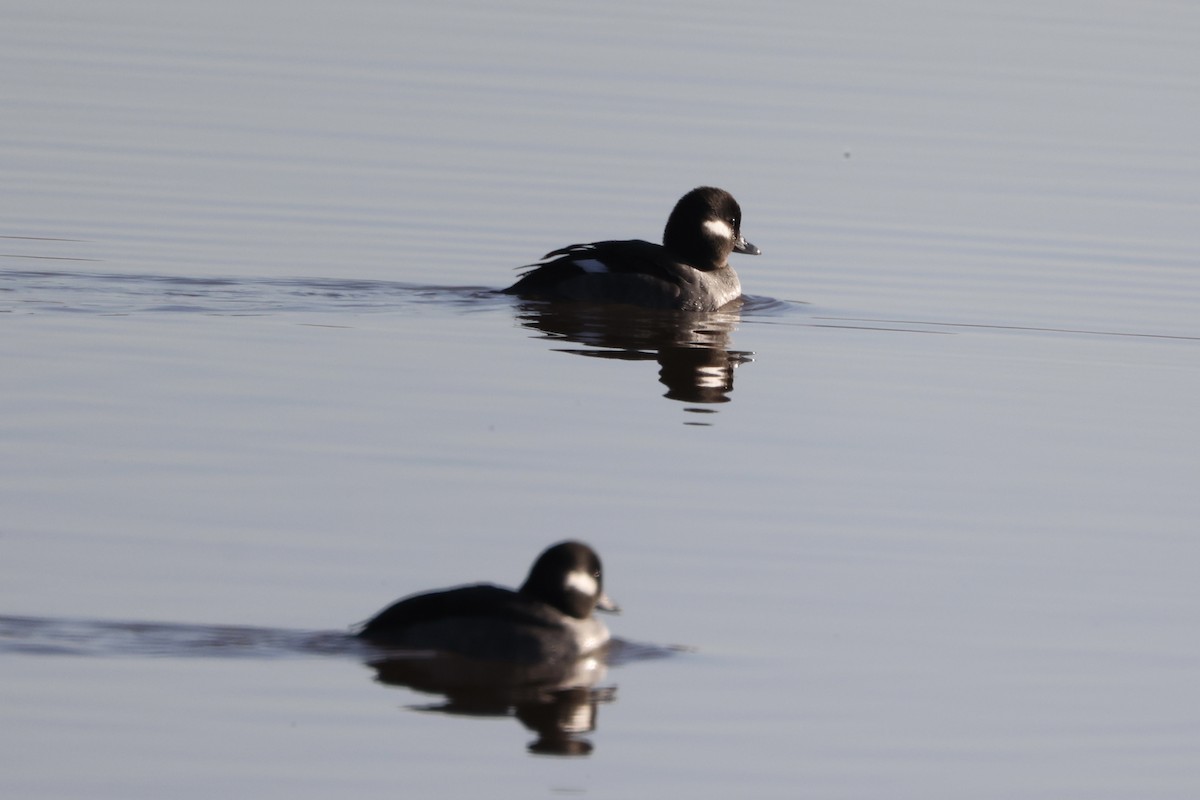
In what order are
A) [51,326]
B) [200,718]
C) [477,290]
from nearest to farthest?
[200,718] < [51,326] < [477,290]

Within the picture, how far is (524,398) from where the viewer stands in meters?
12.0

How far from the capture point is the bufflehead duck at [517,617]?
793 centimetres

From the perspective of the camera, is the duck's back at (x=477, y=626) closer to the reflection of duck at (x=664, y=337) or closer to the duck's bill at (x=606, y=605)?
the duck's bill at (x=606, y=605)

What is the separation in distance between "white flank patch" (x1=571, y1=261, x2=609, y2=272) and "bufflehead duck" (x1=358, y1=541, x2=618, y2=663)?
23.4ft

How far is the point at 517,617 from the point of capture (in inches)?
316

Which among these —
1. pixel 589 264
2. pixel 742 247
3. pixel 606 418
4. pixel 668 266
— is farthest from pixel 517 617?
pixel 742 247

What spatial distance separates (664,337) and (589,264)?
3.05 ft

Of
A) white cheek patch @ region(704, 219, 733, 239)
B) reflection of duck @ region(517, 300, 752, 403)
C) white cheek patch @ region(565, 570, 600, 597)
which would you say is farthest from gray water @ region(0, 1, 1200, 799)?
white cheek patch @ region(704, 219, 733, 239)

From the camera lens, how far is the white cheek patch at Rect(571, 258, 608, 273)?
15.2 m

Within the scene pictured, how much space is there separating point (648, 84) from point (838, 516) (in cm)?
1376

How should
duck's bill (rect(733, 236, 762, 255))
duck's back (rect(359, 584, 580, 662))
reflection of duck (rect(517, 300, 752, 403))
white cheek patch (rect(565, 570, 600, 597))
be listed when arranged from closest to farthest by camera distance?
duck's back (rect(359, 584, 580, 662))
white cheek patch (rect(565, 570, 600, 597))
reflection of duck (rect(517, 300, 752, 403))
duck's bill (rect(733, 236, 762, 255))

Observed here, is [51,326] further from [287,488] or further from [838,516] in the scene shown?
[838,516]

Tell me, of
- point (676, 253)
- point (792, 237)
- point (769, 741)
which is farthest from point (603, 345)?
point (769, 741)

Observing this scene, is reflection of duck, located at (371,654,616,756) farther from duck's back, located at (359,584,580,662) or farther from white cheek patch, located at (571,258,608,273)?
white cheek patch, located at (571,258,608,273)
